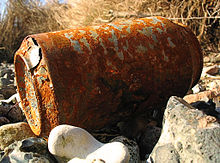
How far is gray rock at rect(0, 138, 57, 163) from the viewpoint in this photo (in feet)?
4.71

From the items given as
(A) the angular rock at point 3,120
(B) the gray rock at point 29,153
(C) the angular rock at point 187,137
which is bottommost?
(A) the angular rock at point 3,120

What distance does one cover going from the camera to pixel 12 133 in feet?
6.27

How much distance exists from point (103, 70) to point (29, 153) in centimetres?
69

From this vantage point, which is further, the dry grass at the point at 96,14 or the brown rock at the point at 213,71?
the dry grass at the point at 96,14

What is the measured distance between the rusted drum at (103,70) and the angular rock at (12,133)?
0.29 ft

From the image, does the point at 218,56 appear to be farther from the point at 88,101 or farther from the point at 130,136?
the point at 88,101

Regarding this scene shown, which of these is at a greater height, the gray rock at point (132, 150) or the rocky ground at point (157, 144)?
the rocky ground at point (157, 144)

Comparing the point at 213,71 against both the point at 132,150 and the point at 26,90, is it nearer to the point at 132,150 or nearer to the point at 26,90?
the point at 132,150

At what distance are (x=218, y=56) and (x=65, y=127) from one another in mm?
4047

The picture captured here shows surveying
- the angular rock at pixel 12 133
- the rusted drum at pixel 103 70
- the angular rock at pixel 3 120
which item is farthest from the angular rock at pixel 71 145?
the angular rock at pixel 3 120

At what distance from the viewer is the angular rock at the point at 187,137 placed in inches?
45.5

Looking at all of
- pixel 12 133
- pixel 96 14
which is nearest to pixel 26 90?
pixel 12 133

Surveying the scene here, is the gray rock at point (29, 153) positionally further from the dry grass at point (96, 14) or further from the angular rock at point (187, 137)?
the dry grass at point (96, 14)

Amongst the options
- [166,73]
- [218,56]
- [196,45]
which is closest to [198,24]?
[218,56]
